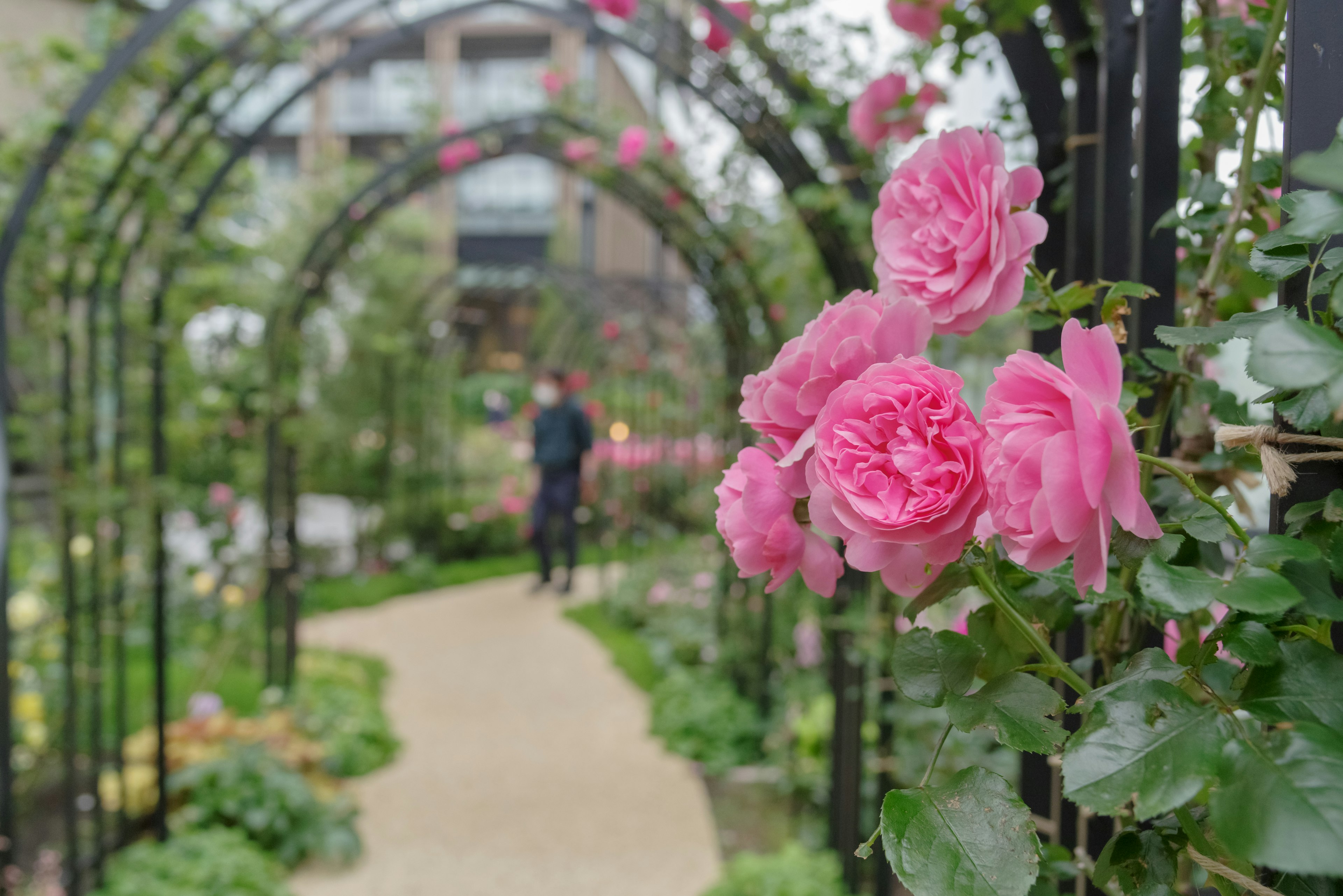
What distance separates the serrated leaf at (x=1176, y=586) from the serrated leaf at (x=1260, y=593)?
0.01 m

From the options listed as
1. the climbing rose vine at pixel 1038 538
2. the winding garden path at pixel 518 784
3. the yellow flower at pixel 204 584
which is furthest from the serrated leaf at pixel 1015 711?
the yellow flower at pixel 204 584

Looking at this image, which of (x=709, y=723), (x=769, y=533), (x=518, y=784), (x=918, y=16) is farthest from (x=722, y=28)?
(x=518, y=784)

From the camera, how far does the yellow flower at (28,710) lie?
284cm

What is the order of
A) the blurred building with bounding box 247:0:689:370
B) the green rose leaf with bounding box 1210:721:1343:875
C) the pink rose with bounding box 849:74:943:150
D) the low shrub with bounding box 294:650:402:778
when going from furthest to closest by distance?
the blurred building with bounding box 247:0:689:370 → the low shrub with bounding box 294:650:402:778 → the pink rose with bounding box 849:74:943:150 → the green rose leaf with bounding box 1210:721:1343:875

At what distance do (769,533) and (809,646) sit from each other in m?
3.08

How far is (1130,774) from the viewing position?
0.36 m

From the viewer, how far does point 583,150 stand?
11.9ft

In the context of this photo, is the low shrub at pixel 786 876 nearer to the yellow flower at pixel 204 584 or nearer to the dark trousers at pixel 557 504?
the yellow flower at pixel 204 584

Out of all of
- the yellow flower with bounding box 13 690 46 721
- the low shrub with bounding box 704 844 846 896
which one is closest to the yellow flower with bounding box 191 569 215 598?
the yellow flower with bounding box 13 690 46 721

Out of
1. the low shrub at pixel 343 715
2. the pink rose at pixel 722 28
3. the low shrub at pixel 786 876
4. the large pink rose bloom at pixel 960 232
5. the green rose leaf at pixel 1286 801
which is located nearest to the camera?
the green rose leaf at pixel 1286 801

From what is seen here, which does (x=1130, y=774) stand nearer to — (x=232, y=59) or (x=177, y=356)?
(x=232, y=59)

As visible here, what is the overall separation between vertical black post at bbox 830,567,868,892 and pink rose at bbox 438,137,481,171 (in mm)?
2379

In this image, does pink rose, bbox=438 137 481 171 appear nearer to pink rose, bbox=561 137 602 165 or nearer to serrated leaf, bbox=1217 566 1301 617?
pink rose, bbox=561 137 602 165

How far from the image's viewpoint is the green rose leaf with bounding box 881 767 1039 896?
0.41m
